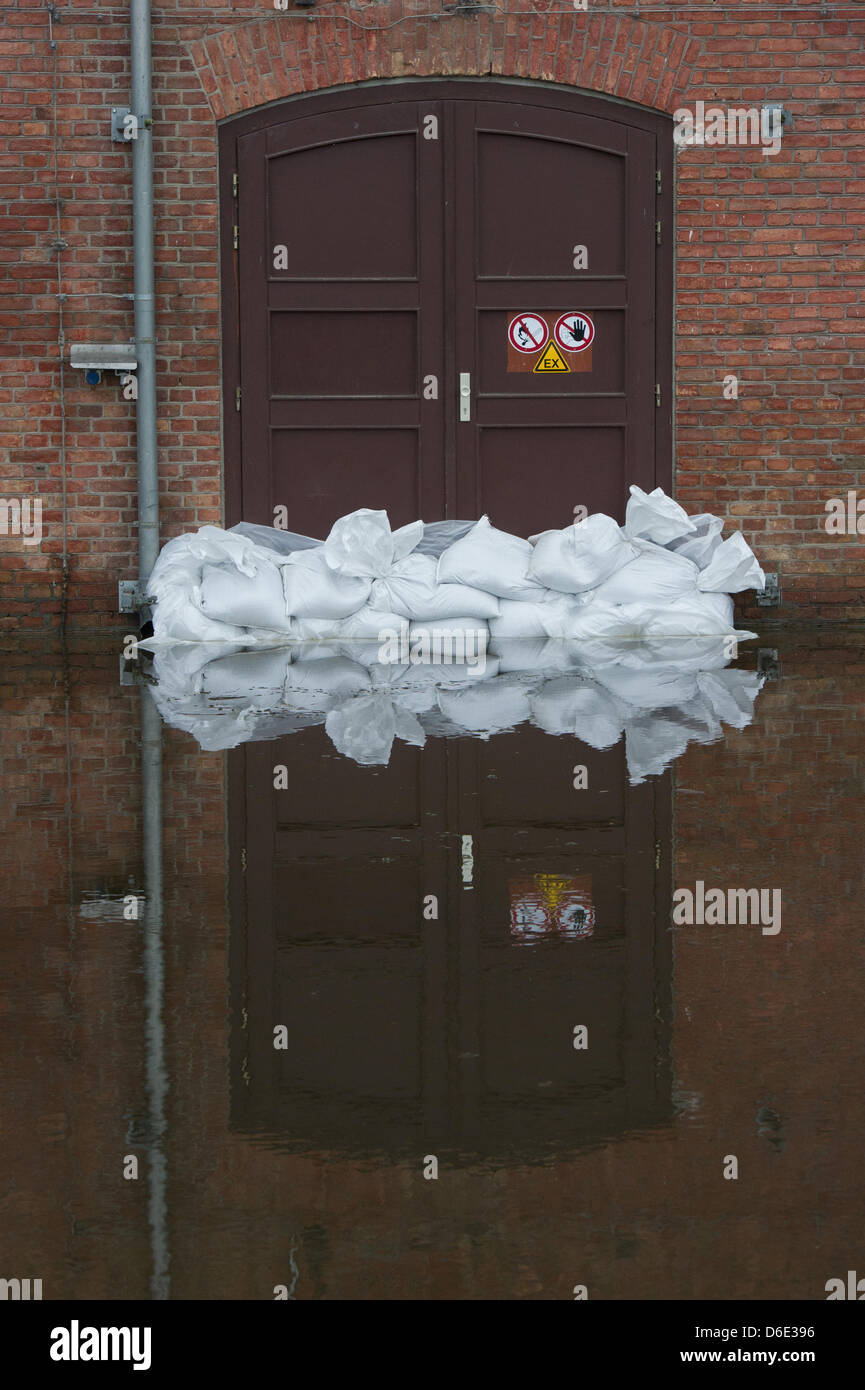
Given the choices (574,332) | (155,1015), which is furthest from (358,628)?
(155,1015)

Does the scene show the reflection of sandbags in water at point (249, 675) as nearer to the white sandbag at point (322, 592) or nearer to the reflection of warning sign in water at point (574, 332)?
the white sandbag at point (322, 592)

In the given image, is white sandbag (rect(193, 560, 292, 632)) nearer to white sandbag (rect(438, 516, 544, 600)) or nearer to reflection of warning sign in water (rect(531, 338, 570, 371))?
white sandbag (rect(438, 516, 544, 600))

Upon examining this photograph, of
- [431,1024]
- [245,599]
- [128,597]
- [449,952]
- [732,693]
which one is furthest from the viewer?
[128,597]

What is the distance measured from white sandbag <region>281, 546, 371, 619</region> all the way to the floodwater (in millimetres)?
2767

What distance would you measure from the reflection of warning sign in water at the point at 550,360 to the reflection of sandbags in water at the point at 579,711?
2760mm

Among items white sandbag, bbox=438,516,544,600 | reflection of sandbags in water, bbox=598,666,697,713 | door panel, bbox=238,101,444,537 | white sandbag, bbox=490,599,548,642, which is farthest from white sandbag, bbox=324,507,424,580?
reflection of sandbags in water, bbox=598,666,697,713

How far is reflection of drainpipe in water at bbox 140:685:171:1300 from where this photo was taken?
240 cm

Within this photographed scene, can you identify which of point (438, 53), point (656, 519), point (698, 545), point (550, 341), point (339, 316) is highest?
point (438, 53)

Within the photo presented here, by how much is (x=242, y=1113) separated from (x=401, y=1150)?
0.94 ft

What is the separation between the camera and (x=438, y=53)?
955 cm

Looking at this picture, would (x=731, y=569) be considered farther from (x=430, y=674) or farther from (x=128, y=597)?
(x=128, y=597)

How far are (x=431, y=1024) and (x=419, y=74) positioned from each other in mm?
7349

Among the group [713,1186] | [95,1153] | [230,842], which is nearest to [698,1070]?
[713,1186]

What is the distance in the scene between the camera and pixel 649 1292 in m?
2.26
